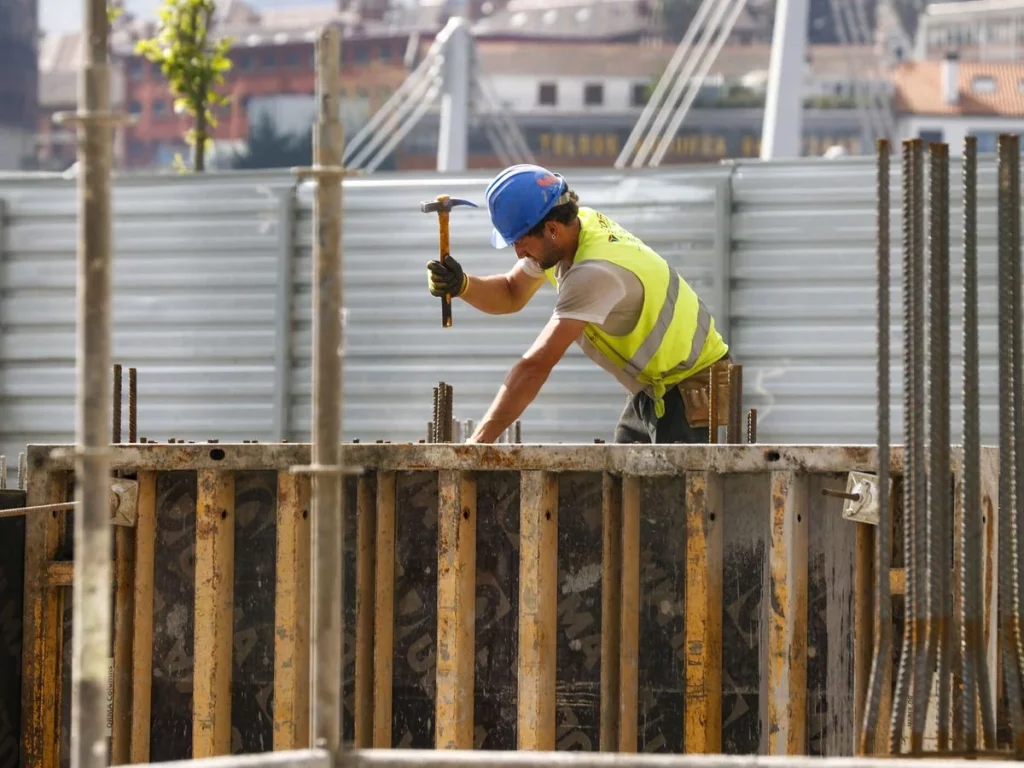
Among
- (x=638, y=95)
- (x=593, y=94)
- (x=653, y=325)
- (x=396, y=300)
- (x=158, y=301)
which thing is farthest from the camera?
(x=593, y=94)

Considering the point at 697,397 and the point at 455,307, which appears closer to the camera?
the point at 697,397

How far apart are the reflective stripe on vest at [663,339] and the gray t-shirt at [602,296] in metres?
0.09

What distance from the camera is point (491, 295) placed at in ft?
23.7

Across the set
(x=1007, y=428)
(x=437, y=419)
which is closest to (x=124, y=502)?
(x=437, y=419)

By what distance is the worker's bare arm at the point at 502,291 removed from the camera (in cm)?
719

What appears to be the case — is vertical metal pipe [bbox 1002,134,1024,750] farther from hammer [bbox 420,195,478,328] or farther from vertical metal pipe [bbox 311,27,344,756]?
hammer [bbox 420,195,478,328]

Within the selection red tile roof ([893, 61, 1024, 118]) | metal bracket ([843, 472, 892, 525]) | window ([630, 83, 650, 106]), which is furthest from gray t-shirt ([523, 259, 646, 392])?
window ([630, 83, 650, 106])

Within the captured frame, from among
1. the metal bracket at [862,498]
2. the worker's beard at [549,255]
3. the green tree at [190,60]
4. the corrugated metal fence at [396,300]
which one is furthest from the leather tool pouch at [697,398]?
the green tree at [190,60]

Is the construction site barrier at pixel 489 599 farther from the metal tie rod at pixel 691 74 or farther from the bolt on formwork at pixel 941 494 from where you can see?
the metal tie rod at pixel 691 74

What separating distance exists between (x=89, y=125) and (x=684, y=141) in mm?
77712

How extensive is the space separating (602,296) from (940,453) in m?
2.10

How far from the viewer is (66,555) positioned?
5.62 meters

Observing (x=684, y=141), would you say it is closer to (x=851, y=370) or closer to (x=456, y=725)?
(x=851, y=370)

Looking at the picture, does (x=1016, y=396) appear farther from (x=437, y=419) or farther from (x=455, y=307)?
(x=455, y=307)
